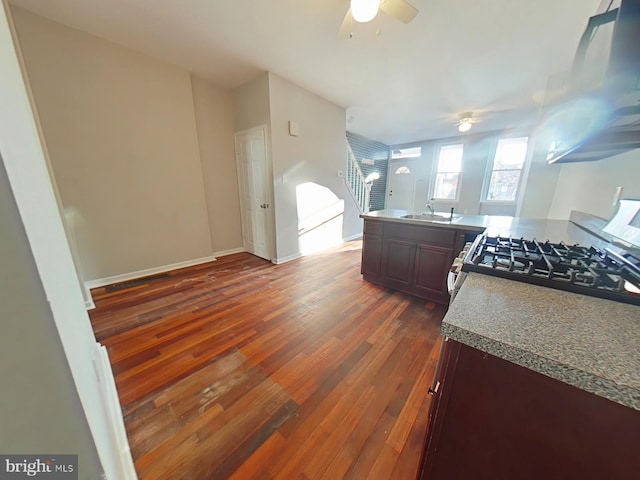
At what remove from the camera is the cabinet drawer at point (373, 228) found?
2.56m

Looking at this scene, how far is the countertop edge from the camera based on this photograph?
0.40 meters

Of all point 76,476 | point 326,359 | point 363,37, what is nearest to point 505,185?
point 363,37

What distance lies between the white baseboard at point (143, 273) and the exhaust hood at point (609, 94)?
4.00 m

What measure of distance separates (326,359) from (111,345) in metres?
1.65

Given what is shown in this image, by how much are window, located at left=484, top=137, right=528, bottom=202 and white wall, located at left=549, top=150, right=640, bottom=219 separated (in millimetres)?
2915

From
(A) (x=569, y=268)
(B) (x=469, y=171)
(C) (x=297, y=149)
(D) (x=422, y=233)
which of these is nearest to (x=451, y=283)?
(A) (x=569, y=268)

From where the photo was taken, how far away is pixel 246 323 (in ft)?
6.45

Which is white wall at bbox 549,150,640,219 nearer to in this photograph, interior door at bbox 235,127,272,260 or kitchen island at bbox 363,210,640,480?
kitchen island at bbox 363,210,640,480

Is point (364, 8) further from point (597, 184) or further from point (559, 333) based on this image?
point (597, 184)

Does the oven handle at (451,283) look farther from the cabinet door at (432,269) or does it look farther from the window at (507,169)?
the window at (507,169)

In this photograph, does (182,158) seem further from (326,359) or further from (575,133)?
(575,133)

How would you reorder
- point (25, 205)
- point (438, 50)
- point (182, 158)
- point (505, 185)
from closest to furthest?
point (25, 205), point (438, 50), point (182, 158), point (505, 185)

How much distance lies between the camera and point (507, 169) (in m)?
5.12

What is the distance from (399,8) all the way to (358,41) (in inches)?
28.1
